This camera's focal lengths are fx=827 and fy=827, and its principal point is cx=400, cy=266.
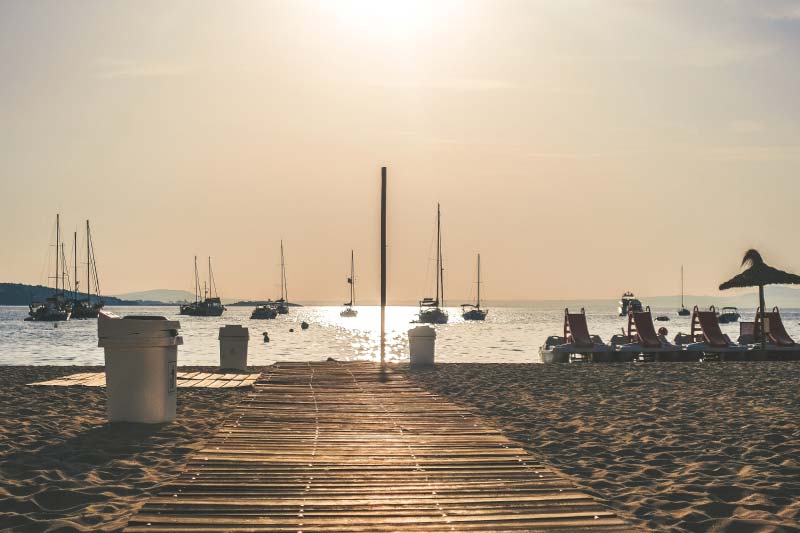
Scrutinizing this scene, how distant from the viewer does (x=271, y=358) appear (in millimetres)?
49469

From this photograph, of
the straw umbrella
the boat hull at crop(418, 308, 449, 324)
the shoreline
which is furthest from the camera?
the boat hull at crop(418, 308, 449, 324)

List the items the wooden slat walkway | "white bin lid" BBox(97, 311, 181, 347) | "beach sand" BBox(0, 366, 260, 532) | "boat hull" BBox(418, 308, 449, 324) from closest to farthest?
"beach sand" BBox(0, 366, 260, 532), "white bin lid" BBox(97, 311, 181, 347), the wooden slat walkway, "boat hull" BBox(418, 308, 449, 324)

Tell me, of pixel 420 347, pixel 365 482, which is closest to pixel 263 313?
pixel 420 347

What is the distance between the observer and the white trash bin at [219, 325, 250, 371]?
17.7 m

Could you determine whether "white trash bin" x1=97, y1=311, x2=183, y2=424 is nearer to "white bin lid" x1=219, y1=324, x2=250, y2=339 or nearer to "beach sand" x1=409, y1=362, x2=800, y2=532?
"beach sand" x1=409, y1=362, x2=800, y2=532

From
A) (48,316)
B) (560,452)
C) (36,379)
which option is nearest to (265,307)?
(48,316)

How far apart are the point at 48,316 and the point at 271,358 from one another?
3307 inches

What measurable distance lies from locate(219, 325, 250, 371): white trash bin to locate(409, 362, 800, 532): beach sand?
372 centimetres

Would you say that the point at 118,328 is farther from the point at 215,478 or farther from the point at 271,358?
the point at 271,358

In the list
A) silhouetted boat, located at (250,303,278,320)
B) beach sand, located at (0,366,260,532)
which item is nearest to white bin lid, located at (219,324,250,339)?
beach sand, located at (0,366,260,532)

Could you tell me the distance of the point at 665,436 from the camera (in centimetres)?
962

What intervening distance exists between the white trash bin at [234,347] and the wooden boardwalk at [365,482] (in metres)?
7.51

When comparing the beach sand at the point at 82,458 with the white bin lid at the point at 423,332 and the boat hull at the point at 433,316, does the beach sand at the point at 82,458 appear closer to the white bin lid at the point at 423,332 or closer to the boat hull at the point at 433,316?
the white bin lid at the point at 423,332

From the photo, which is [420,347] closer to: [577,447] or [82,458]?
[577,447]
